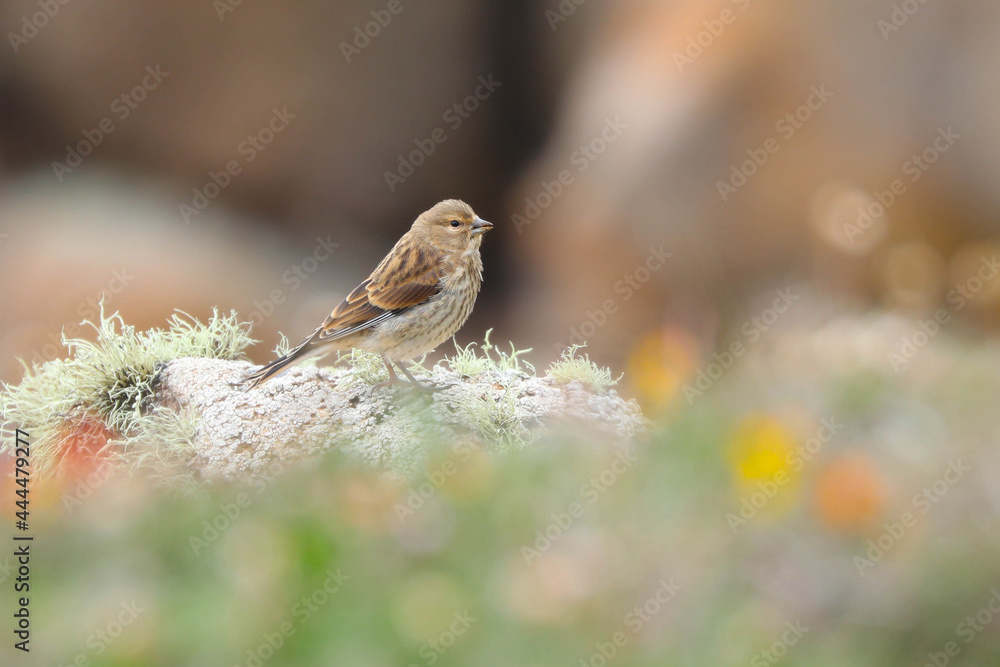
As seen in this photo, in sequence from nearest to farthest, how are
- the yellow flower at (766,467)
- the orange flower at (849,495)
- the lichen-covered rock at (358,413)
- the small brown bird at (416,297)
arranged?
1. the orange flower at (849,495)
2. the yellow flower at (766,467)
3. the lichen-covered rock at (358,413)
4. the small brown bird at (416,297)

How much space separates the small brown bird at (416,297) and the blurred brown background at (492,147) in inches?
184

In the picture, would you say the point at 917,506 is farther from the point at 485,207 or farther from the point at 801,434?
the point at 485,207

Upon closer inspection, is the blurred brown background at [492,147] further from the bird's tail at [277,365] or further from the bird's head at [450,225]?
the bird's tail at [277,365]

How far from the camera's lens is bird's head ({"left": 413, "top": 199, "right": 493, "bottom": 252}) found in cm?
553

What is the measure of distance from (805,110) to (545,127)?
4037 millimetres

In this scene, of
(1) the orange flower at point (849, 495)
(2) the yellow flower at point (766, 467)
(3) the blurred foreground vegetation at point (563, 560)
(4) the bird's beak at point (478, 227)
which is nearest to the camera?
(3) the blurred foreground vegetation at point (563, 560)

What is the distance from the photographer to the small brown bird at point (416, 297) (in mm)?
5195

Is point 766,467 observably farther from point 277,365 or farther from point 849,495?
point 277,365

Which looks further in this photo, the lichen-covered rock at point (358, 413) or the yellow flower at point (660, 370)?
the lichen-covered rock at point (358, 413)

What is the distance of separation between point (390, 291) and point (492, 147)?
29.7 ft

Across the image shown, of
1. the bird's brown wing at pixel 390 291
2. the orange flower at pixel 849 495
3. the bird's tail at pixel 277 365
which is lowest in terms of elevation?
the bird's tail at pixel 277 365

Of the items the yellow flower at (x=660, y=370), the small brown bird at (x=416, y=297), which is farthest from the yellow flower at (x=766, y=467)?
the small brown bird at (x=416, y=297)

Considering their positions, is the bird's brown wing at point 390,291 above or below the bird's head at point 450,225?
below

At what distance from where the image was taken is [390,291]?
17.7ft
